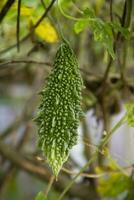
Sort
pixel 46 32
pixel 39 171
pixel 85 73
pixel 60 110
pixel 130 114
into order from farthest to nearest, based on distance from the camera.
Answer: pixel 39 171 → pixel 85 73 → pixel 46 32 → pixel 130 114 → pixel 60 110

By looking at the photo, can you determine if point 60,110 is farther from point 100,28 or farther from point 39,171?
point 39,171

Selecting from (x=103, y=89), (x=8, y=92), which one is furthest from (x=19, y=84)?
(x=103, y=89)

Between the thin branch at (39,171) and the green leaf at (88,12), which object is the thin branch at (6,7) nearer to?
the green leaf at (88,12)

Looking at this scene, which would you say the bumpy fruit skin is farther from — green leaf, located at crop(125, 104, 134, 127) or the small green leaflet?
Answer: green leaf, located at crop(125, 104, 134, 127)

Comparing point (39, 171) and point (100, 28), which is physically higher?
point (100, 28)

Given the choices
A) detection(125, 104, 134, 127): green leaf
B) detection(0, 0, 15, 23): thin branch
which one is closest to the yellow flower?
detection(0, 0, 15, 23): thin branch

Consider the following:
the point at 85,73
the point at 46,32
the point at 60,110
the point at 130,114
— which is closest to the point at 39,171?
the point at 85,73

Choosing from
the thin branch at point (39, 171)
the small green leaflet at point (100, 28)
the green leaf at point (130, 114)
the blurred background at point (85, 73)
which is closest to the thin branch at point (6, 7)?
the blurred background at point (85, 73)
